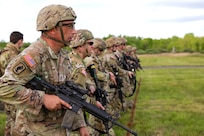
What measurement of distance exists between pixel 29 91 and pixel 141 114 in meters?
8.04

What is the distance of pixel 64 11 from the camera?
153 inches

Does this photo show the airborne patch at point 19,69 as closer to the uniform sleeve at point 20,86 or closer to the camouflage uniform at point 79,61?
the uniform sleeve at point 20,86

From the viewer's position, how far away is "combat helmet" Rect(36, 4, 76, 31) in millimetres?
3855

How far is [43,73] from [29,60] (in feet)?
0.77

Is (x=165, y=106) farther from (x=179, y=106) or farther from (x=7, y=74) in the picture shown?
(x=7, y=74)

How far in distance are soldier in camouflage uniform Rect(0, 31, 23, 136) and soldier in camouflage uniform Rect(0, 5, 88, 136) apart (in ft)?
11.0

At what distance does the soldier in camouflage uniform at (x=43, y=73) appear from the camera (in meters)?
3.60

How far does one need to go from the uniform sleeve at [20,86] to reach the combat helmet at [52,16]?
1.30 feet

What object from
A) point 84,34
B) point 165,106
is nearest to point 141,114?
point 165,106

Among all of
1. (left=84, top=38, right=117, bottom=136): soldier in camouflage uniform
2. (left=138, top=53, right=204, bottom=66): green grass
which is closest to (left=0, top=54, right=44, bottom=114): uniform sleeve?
(left=84, top=38, right=117, bottom=136): soldier in camouflage uniform

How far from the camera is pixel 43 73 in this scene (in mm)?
3811

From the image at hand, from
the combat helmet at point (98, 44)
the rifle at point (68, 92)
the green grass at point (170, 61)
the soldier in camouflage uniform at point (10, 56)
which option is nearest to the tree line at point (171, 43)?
the green grass at point (170, 61)

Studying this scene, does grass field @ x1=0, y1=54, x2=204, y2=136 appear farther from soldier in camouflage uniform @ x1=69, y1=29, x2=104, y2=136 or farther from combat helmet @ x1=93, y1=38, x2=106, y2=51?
soldier in camouflage uniform @ x1=69, y1=29, x2=104, y2=136

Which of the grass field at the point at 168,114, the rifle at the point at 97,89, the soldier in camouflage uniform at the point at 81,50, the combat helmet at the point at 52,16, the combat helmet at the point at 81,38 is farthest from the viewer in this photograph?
the grass field at the point at 168,114
